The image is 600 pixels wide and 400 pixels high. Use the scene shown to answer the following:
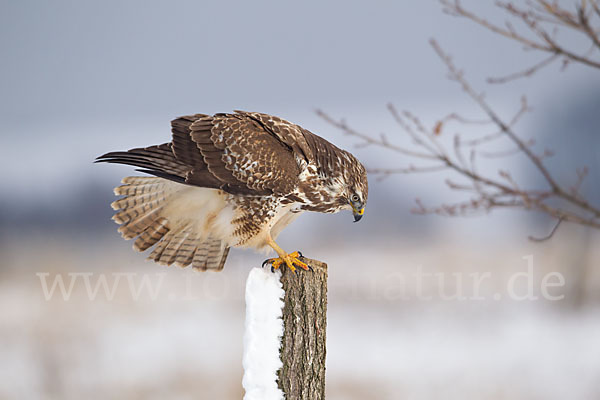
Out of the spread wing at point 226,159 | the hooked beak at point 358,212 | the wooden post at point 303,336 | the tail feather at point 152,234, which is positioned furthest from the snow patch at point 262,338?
the tail feather at point 152,234

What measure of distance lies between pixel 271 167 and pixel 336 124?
2.48 ft

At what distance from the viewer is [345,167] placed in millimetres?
2703

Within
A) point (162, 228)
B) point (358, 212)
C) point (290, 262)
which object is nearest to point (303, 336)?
point (290, 262)

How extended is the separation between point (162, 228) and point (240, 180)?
25.4 inches

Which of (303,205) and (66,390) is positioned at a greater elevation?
(303,205)

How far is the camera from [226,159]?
2.60m

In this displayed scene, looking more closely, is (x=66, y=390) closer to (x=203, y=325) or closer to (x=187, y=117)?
(x=203, y=325)

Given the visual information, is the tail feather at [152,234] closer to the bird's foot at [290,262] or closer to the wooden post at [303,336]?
the bird's foot at [290,262]

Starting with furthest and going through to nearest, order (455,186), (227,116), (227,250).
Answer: (227,250) → (227,116) → (455,186)

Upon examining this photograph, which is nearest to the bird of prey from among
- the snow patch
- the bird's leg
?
the bird's leg

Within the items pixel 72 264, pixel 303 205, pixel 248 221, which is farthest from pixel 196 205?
pixel 72 264

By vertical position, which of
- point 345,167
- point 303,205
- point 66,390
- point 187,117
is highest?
point 187,117

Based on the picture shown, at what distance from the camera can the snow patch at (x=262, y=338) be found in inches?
94.9

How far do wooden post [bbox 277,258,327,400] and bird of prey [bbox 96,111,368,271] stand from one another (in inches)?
3.0
